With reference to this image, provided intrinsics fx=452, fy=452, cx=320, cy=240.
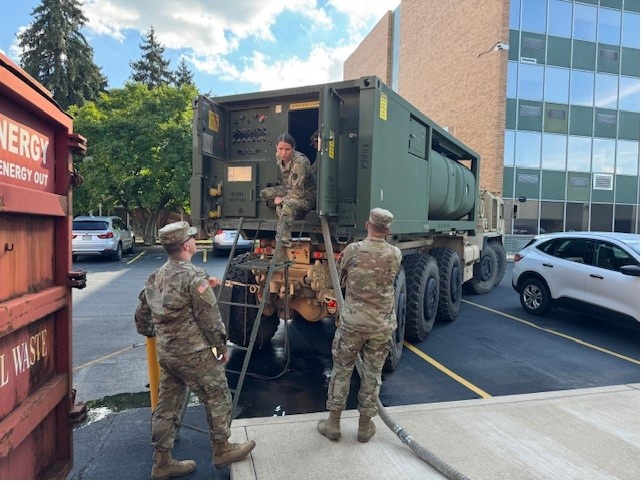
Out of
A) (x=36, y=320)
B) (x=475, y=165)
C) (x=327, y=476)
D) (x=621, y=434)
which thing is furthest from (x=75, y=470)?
(x=475, y=165)

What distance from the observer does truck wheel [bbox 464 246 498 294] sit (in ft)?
35.4

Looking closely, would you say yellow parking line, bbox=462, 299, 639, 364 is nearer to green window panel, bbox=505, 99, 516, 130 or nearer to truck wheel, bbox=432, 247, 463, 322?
truck wheel, bbox=432, 247, 463, 322

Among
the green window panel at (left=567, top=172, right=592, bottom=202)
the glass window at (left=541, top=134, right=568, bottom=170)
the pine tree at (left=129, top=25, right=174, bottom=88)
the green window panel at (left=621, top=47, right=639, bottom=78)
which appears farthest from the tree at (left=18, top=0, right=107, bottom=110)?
the green window panel at (left=621, top=47, right=639, bottom=78)

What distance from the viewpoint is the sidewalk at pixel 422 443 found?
3.21 meters

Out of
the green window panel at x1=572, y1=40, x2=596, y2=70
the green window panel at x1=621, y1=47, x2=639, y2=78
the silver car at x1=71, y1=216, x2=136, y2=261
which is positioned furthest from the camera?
the green window panel at x1=621, y1=47, x2=639, y2=78

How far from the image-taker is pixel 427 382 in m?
5.04

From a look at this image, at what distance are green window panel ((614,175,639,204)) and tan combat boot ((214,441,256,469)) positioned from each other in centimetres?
2454

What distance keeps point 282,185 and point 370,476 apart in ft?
A: 10.2

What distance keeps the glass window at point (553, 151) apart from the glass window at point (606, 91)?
2.62m

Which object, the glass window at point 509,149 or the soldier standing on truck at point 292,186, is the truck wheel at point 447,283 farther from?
the glass window at point 509,149

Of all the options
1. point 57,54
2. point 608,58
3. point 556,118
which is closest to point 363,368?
point 556,118

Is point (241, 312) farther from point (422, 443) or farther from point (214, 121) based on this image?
point (422, 443)

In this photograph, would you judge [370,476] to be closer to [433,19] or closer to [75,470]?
[75,470]

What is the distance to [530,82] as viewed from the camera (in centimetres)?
2084
